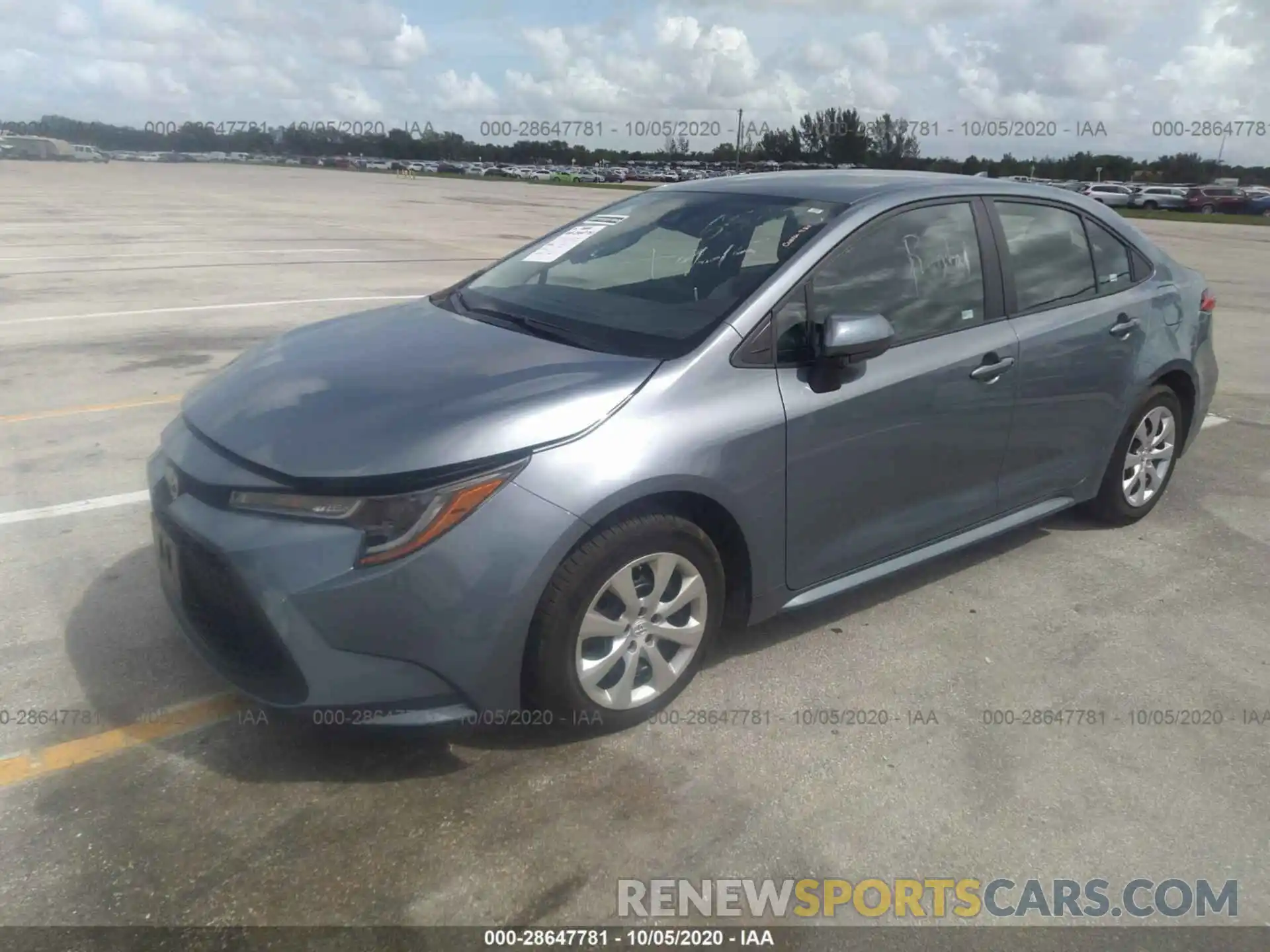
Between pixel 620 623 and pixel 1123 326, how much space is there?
289cm

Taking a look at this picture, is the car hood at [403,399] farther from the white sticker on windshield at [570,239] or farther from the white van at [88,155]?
the white van at [88,155]

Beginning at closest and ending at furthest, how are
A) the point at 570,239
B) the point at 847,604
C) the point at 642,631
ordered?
the point at 642,631, the point at 847,604, the point at 570,239

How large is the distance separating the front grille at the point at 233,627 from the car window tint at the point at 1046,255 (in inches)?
123

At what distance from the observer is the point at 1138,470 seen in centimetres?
498

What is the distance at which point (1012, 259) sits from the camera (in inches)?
165

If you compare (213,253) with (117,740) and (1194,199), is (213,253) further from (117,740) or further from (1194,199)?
(1194,199)

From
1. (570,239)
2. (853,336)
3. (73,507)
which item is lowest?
(73,507)

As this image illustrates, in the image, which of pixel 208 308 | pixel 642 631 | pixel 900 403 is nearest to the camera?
→ pixel 642 631

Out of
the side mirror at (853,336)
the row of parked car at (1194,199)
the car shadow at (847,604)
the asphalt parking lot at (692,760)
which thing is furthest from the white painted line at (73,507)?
the row of parked car at (1194,199)

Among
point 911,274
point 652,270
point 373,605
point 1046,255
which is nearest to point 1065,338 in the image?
point 1046,255

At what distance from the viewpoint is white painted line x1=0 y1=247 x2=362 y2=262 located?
14.4 metres

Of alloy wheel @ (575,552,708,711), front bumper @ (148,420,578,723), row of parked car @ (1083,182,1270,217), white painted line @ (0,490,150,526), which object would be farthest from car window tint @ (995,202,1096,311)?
row of parked car @ (1083,182,1270,217)

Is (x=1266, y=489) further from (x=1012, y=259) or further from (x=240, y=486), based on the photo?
(x=240, y=486)

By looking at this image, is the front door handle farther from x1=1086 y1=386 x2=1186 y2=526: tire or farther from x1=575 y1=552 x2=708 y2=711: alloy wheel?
x1=575 y1=552 x2=708 y2=711: alloy wheel
